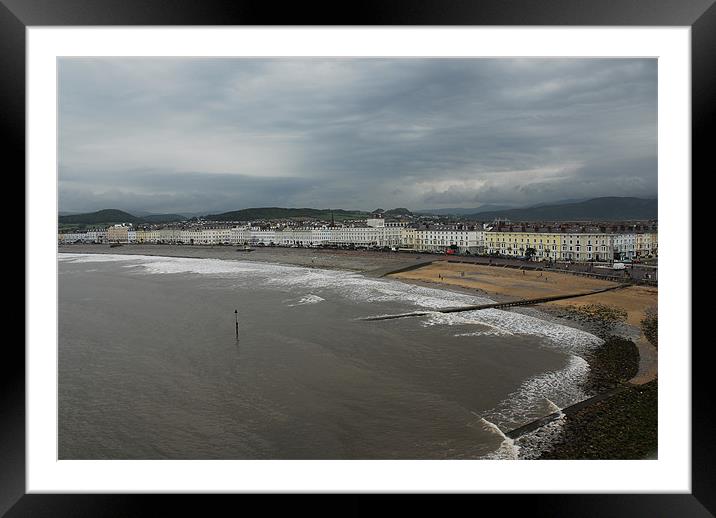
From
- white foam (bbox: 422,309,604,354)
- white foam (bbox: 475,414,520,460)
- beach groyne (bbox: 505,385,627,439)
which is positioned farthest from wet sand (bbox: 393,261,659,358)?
white foam (bbox: 475,414,520,460)

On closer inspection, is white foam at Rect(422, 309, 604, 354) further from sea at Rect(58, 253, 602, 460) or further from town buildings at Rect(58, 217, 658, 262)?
town buildings at Rect(58, 217, 658, 262)

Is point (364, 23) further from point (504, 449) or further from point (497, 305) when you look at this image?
point (497, 305)

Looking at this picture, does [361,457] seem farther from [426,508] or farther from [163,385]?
[163,385]

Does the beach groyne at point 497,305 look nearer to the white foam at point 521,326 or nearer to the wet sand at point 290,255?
the white foam at point 521,326

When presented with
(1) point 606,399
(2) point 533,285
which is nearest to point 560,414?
(1) point 606,399

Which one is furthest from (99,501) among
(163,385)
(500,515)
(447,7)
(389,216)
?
(389,216)

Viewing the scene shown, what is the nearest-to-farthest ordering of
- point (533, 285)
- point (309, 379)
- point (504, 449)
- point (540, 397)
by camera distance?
point (504, 449) → point (540, 397) → point (309, 379) → point (533, 285)
